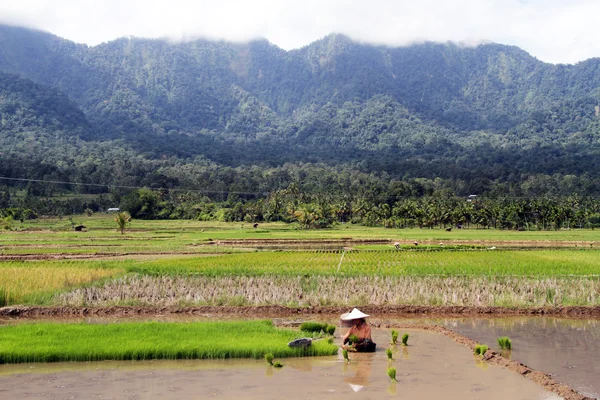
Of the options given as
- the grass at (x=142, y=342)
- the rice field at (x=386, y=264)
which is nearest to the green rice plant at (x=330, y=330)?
the grass at (x=142, y=342)

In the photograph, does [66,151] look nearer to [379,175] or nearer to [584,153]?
[379,175]

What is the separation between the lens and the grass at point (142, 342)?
15.9 m

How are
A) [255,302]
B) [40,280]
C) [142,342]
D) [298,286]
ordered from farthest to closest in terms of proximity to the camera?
1. [40,280]
2. [298,286]
3. [255,302]
4. [142,342]

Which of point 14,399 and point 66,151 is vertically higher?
point 66,151

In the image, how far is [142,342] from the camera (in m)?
16.7

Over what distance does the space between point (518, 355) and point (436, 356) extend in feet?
6.46

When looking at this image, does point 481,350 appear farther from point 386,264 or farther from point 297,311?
point 386,264

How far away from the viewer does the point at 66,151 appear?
195250 mm

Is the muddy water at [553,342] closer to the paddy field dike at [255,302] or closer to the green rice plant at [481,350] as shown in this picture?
the paddy field dike at [255,302]

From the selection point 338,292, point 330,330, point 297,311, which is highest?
point 338,292

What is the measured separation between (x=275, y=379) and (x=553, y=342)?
26.4 feet

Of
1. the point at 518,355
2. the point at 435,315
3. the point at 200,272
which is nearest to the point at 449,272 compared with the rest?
the point at 435,315

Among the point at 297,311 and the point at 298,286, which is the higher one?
the point at 298,286

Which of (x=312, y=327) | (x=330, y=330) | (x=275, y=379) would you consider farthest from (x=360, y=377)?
(x=312, y=327)
